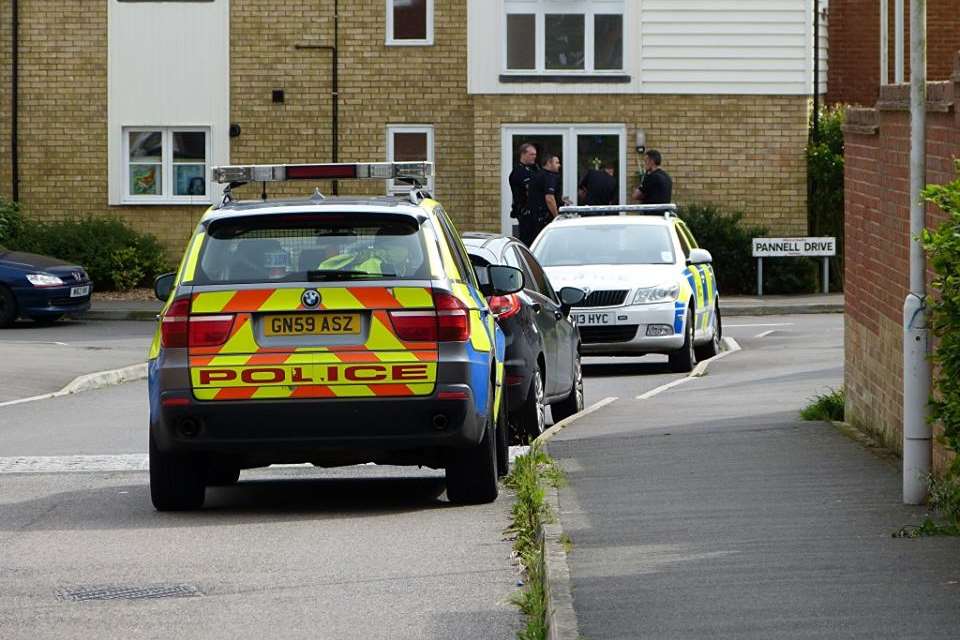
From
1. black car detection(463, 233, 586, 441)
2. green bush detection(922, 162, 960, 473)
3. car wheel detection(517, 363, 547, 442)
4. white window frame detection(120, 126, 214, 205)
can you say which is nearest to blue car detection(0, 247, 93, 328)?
white window frame detection(120, 126, 214, 205)

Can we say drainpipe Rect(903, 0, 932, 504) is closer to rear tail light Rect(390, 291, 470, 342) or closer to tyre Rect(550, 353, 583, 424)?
rear tail light Rect(390, 291, 470, 342)

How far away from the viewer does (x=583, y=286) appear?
61.9ft

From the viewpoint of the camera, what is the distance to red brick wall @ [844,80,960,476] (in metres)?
9.42

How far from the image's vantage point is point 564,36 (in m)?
32.0

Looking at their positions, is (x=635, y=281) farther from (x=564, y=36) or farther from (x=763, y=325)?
(x=564, y=36)

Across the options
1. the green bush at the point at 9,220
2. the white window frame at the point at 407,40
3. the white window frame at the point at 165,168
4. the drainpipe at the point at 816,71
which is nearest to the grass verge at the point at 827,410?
the drainpipe at the point at 816,71

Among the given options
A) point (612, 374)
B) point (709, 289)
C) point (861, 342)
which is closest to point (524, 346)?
point (861, 342)

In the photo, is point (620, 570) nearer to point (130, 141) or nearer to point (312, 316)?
point (312, 316)

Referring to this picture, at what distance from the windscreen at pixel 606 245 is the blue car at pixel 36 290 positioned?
356 inches

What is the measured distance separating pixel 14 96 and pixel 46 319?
626cm

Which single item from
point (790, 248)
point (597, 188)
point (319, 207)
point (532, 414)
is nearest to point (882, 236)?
point (532, 414)

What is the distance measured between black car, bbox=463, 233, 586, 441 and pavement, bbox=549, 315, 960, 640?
1.21ft

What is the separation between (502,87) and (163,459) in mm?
22243

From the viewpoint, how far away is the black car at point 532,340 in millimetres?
12781
